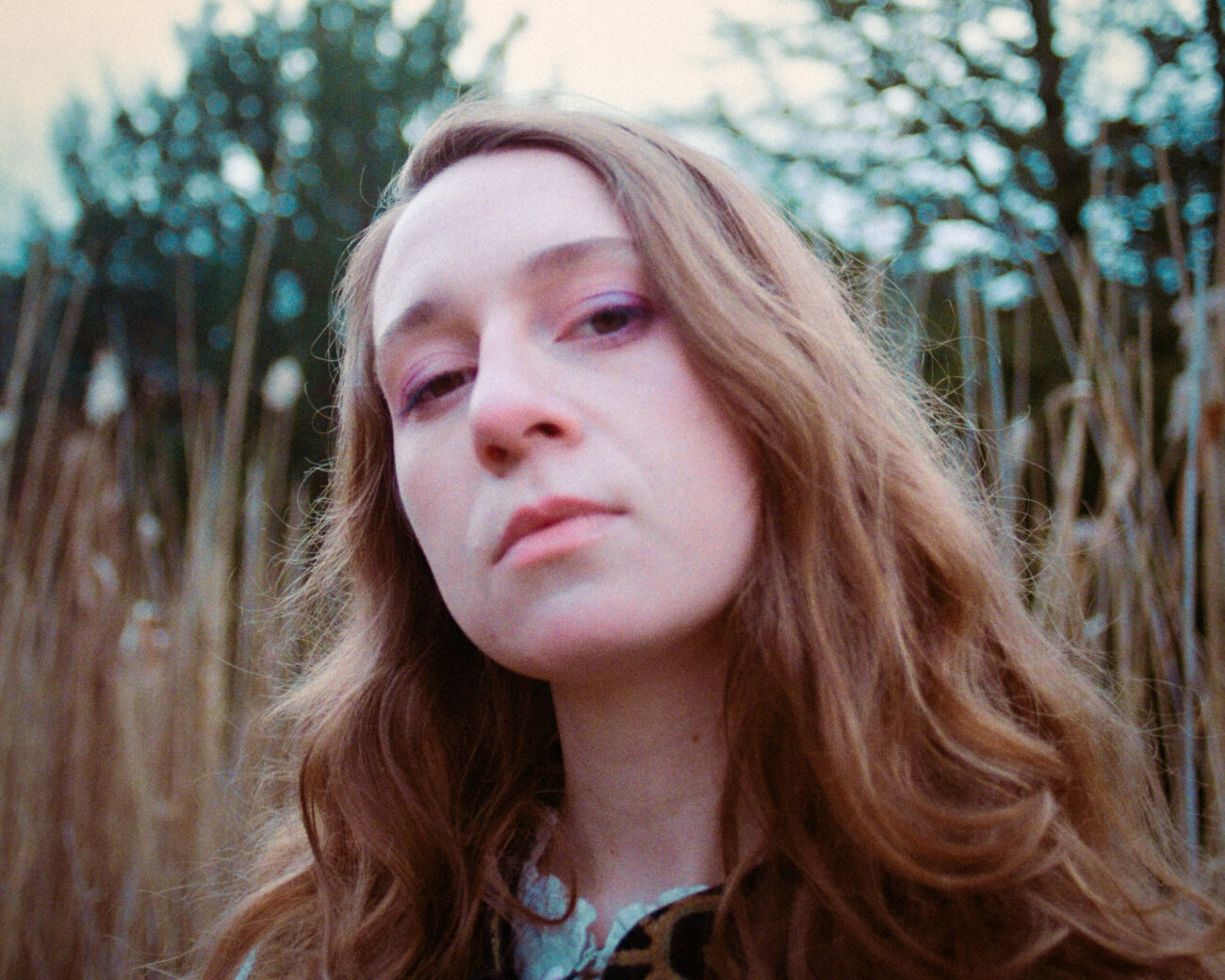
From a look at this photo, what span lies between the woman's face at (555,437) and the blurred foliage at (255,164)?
6839mm

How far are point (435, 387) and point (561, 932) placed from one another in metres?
0.49

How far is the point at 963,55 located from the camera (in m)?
2.84

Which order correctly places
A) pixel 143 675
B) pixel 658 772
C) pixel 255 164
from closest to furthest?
pixel 658 772 → pixel 143 675 → pixel 255 164

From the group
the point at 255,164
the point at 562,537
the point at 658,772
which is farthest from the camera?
the point at 255,164

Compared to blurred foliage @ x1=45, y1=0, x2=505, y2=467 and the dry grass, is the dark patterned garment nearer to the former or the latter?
the dry grass

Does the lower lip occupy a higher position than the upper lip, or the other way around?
the upper lip

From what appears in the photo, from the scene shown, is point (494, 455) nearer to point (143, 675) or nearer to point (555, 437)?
point (555, 437)

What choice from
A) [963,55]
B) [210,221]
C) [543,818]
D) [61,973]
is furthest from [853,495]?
[210,221]

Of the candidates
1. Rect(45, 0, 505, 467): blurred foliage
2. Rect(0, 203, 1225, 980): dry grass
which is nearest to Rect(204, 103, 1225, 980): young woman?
Rect(0, 203, 1225, 980): dry grass

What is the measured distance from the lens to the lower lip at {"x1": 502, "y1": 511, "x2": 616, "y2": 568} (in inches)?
30.0

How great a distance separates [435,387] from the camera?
3.01ft

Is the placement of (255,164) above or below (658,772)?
above

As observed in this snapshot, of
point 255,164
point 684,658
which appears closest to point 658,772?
point 684,658

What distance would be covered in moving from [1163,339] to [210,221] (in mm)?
7106
